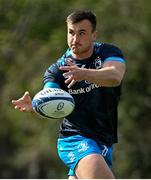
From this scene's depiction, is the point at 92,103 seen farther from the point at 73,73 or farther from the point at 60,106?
the point at 73,73

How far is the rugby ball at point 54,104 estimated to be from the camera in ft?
31.2

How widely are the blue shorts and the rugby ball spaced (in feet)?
1.75

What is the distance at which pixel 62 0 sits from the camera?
2855 cm

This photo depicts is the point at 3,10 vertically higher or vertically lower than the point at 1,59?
higher

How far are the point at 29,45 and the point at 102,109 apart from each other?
1948 centimetres

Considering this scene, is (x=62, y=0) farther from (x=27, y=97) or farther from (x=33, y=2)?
(x=27, y=97)

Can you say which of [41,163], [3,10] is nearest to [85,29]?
[3,10]

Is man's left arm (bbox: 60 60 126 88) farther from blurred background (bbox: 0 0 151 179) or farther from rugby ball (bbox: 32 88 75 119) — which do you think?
blurred background (bbox: 0 0 151 179)

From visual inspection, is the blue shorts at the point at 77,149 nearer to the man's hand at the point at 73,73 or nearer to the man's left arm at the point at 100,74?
the man's left arm at the point at 100,74

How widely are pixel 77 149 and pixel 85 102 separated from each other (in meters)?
0.51

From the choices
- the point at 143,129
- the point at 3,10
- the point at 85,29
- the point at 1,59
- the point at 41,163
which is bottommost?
the point at 41,163

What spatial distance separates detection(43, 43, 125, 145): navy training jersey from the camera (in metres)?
10.1

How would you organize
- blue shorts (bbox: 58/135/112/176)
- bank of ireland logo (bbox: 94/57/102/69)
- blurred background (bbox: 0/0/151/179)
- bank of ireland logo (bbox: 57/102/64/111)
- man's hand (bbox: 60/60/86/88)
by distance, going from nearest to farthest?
man's hand (bbox: 60/60/86/88) → bank of ireland logo (bbox: 57/102/64/111) → blue shorts (bbox: 58/135/112/176) → bank of ireland logo (bbox: 94/57/102/69) → blurred background (bbox: 0/0/151/179)

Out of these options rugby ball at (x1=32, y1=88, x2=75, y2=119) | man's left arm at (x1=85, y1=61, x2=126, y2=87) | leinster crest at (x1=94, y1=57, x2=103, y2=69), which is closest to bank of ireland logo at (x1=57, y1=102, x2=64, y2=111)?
rugby ball at (x1=32, y1=88, x2=75, y2=119)
